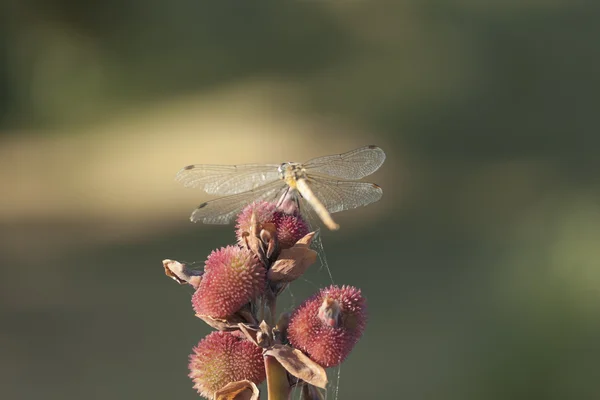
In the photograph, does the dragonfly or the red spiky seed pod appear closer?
the red spiky seed pod

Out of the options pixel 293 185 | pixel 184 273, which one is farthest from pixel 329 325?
pixel 293 185

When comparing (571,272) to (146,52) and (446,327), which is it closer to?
(446,327)

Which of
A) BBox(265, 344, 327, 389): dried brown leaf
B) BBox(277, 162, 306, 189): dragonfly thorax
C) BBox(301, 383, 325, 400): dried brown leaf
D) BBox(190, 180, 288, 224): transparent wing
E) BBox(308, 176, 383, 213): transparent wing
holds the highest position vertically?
BBox(277, 162, 306, 189): dragonfly thorax

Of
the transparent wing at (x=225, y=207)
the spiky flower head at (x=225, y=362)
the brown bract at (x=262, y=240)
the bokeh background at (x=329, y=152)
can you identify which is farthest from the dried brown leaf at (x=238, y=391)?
the bokeh background at (x=329, y=152)

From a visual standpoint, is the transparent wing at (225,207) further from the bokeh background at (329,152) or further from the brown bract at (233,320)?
the bokeh background at (329,152)

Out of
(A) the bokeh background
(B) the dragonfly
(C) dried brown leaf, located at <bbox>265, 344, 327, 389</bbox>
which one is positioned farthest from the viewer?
(A) the bokeh background

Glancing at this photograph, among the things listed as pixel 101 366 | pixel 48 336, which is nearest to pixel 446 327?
pixel 101 366

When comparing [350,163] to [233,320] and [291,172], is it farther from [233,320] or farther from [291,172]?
[233,320]

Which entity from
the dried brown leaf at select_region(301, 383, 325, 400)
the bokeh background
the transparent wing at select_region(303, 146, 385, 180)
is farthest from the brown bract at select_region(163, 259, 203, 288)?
the bokeh background

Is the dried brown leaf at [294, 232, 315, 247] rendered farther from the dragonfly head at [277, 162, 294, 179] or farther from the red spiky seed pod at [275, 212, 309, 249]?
the dragonfly head at [277, 162, 294, 179]
